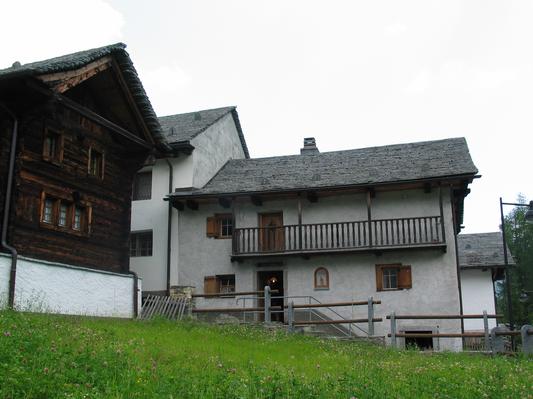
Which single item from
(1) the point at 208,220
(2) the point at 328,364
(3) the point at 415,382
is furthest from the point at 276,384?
(1) the point at 208,220

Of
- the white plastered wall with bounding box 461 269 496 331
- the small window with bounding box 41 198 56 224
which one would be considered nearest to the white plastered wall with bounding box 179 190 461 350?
the small window with bounding box 41 198 56 224

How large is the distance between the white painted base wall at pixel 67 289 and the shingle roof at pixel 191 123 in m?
9.26

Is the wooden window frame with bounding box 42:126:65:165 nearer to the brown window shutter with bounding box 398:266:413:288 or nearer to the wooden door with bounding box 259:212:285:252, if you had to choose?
the wooden door with bounding box 259:212:285:252

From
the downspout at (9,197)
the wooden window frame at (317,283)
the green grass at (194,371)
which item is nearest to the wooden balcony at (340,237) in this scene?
the wooden window frame at (317,283)

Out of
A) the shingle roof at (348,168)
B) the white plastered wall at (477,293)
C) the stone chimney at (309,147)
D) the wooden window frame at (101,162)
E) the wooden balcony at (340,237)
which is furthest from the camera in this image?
the white plastered wall at (477,293)

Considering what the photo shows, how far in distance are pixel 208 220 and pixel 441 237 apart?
9.18 metres

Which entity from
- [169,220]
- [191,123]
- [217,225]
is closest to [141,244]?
[169,220]

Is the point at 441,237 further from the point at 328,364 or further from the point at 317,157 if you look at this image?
the point at 328,364

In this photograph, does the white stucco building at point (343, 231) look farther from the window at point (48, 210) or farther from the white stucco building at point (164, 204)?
the window at point (48, 210)

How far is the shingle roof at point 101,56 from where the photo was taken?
48.7 feet

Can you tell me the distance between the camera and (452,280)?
22.6 meters

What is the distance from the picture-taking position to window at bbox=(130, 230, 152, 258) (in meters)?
26.5

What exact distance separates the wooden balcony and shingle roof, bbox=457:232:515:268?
9706 mm

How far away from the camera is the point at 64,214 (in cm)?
1792
